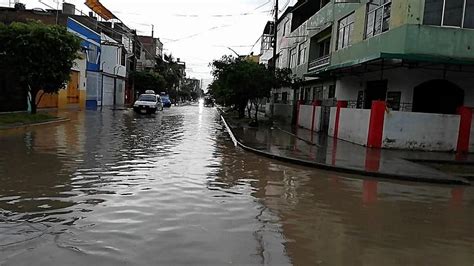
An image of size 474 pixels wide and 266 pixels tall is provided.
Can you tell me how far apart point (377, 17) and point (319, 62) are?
9056 millimetres

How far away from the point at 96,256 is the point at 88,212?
6.15 ft

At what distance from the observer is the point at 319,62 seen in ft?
97.9

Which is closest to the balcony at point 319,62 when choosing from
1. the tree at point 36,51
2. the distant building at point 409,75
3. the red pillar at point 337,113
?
the distant building at point 409,75

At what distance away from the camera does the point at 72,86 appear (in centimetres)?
3803

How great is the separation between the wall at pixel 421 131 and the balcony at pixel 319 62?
1133 centimetres

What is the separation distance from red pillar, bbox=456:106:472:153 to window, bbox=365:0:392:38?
4.88m

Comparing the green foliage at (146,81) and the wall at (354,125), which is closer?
the wall at (354,125)

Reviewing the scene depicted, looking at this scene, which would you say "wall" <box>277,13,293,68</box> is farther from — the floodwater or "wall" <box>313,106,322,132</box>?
the floodwater

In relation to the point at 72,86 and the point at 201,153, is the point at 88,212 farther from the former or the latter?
the point at 72,86

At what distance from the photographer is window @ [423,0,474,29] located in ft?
57.4

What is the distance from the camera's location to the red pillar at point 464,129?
56.0 feet

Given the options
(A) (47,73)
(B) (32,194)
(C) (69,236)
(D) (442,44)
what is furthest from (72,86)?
(C) (69,236)

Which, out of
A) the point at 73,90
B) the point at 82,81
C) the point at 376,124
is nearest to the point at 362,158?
the point at 376,124

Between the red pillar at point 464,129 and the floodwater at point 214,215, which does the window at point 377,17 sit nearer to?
the red pillar at point 464,129
